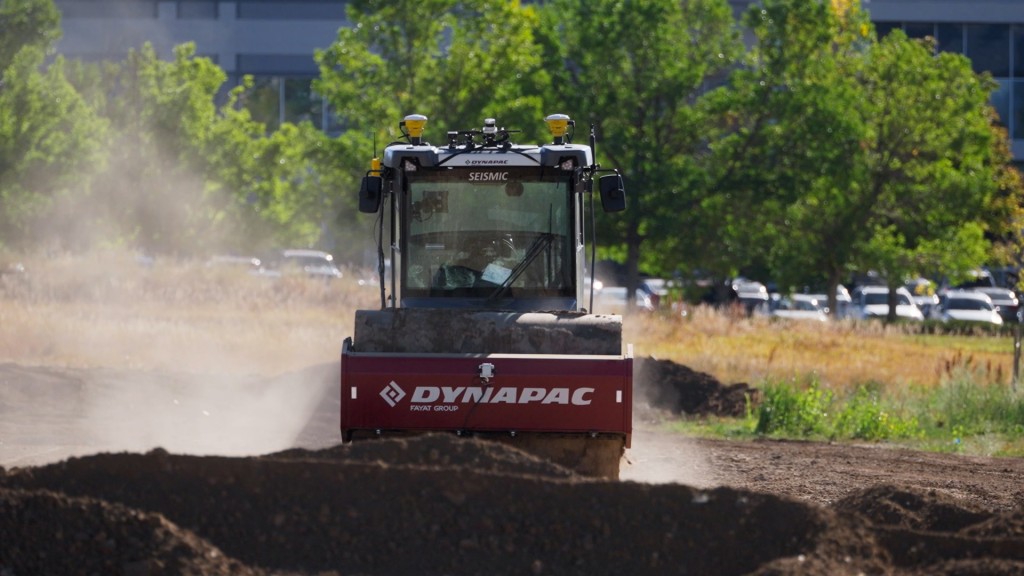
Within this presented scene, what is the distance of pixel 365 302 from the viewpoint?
99.1 feet

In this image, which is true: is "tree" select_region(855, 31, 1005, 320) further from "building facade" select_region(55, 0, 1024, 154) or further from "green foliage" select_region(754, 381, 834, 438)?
"green foliage" select_region(754, 381, 834, 438)

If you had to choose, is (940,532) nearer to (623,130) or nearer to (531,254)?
(531,254)

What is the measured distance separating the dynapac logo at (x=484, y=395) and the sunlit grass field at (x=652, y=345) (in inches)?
380

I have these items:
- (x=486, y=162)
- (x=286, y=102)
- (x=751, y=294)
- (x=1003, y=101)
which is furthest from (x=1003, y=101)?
(x=486, y=162)

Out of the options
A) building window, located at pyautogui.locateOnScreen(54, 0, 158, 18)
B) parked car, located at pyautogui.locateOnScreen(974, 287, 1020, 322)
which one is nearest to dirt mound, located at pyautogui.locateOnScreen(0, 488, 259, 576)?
parked car, located at pyautogui.locateOnScreen(974, 287, 1020, 322)

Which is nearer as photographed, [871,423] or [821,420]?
[871,423]

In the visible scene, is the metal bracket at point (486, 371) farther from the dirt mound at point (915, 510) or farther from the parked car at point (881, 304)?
the parked car at point (881, 304)

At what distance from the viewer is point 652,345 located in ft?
89.9

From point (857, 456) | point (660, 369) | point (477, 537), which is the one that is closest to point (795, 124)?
point (660, 369)

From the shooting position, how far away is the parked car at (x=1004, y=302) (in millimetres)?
48412

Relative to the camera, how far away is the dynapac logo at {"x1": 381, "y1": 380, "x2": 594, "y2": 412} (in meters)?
9.63

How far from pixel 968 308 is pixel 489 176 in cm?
3775

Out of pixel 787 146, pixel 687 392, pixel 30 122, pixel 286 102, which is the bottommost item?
pixel 687 392

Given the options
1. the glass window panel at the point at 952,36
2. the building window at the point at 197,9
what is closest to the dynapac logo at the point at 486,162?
the glass window panel at the point at 952,36
